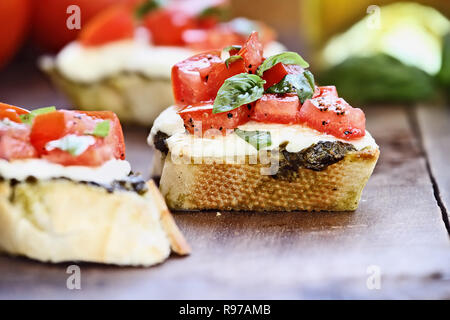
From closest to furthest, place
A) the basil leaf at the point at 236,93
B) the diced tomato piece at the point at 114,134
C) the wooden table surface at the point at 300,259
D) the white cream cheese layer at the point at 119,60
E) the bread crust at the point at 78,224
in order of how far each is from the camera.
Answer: the wooden table surface at the point at 300,259 < the bread crust at the point at 78,224 < the diced tomato piece at the point at 114,134 < the basil leaf at the point at 236,93 < the white cream cheese layer at the point at 119,60

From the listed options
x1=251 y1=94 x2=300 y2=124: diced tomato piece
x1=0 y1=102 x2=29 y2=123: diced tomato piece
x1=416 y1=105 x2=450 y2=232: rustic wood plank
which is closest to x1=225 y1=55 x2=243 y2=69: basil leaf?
x1=251 y1=94 x2=300 y2=124: diced tomato piece

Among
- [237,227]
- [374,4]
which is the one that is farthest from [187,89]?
[374,4]

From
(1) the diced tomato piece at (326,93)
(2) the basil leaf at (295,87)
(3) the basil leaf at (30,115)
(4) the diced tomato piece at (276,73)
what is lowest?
(3) the basil leaf at (30,115)

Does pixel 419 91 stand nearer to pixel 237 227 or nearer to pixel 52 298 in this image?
pixel 237 227

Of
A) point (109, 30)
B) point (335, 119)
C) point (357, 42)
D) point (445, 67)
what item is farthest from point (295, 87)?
point (357, 42)

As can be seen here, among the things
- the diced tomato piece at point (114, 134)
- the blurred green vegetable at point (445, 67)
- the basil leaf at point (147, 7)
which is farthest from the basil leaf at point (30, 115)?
the blurred green vegetable at point (445, 67)

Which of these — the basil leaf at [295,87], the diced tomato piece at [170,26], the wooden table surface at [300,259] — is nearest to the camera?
the wooden table surface at [300,259]

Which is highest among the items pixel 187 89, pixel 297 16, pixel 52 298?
pixel 297 16

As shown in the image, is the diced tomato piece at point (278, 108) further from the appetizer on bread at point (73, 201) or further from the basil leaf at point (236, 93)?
the appetizer on bread at point (73, 201)
